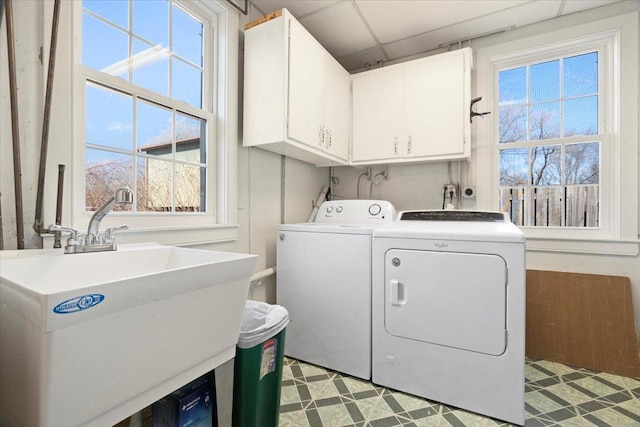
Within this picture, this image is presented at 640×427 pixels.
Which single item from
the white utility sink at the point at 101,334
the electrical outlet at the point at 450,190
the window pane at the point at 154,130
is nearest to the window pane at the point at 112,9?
the window pane at the point at 154,130

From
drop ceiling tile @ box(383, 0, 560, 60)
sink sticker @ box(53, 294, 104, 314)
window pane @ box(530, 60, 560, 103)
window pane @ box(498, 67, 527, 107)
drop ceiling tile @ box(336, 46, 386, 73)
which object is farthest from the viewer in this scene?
drop ceiling tile @ box(336, 46, 386, 73)

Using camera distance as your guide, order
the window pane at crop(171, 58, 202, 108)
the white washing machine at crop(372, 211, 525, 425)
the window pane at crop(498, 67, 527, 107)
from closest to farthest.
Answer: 1. the white washing machine at crop(372, 211, 525, 425)
2. the window pane at crop(171, 58, 202, 108)
3. the window pane at crop(498, 67, 527, 107)

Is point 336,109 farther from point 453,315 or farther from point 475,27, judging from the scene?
point 453,315

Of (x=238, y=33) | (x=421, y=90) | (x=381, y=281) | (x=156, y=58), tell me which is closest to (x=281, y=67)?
(x=238, y=33)

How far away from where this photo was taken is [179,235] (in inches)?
63.5

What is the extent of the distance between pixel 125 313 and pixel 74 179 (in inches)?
34.6

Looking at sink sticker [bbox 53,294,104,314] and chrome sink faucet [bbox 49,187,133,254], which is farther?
chrome sink faucet [bbox 49,187,133,254]

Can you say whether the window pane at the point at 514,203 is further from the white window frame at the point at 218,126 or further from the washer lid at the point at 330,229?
the white window frame at the point at 218,126

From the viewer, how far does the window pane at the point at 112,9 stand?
1364 millimetres

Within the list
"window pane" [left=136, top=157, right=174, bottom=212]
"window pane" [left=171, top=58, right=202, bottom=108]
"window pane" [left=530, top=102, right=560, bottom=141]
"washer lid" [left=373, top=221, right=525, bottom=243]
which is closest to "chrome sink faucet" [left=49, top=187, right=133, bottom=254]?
"window pane" [left=136, top=157, right=174, bottom=212]

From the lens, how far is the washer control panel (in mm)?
2324

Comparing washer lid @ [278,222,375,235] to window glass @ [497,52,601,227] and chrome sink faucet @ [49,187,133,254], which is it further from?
window glass @ [497,52,601,227]

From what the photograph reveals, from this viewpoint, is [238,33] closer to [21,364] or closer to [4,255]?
[4,255]

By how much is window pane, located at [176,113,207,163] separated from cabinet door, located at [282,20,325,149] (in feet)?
1.82
